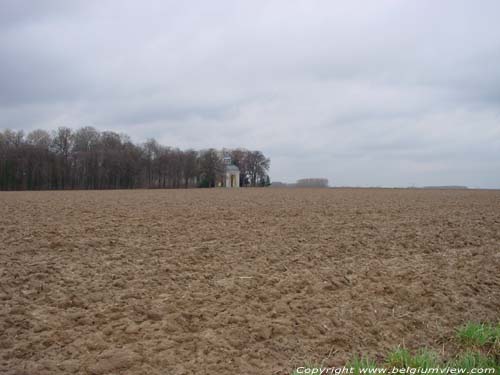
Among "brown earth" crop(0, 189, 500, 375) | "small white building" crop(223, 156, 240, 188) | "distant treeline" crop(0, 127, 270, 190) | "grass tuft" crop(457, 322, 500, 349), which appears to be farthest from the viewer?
"small white building" crop(223, 156, 240, 188)

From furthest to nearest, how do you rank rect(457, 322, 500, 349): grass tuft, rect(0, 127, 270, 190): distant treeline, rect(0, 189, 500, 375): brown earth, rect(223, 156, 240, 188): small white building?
rect(223, 156, 240, 188): small white building
rect(0, 127, 270, 190): distant treeline
rect(457, 322, 500, 349): grass tuft
rect(0, 189, 500, 375): brown earth

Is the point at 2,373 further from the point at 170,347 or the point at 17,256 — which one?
the point at 17,256

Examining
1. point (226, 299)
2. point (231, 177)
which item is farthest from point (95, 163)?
point (226, 299)

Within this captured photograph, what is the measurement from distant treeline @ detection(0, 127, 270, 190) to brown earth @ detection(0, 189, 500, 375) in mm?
105865

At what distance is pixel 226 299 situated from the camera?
6.91 metres

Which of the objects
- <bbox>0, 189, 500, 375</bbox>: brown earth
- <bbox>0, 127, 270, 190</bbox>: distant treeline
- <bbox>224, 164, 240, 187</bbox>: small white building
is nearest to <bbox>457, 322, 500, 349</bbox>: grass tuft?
<bbox>0, 189, 500, 375</bbox>: brown earth

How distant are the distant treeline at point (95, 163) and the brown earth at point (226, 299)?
106 m

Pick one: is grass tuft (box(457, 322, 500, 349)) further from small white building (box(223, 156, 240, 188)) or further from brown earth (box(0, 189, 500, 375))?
small white building (box(223, 156, 240, 188))

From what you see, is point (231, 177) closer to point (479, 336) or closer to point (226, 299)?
point (226, 299)

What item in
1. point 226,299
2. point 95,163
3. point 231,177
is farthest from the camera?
point 231,177

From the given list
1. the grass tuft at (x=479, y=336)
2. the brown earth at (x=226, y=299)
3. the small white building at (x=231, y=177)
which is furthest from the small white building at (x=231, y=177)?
the grass tuft at (x=479, y=336)

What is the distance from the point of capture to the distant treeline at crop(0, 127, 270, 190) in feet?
341

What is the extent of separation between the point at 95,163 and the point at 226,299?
118889 millimetres

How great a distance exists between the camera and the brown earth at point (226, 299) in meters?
4.98
